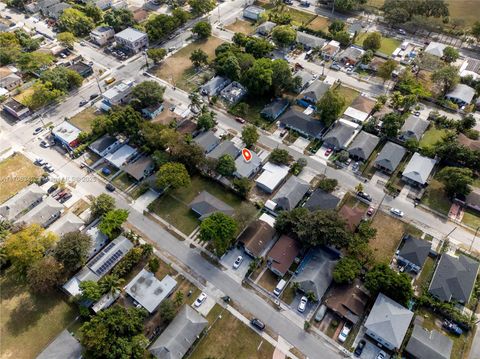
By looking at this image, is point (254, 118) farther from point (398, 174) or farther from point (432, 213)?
point (432, 213)

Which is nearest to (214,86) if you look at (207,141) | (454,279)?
(207,141)

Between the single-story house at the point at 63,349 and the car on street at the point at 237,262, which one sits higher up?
the car on street at the point at 237,262

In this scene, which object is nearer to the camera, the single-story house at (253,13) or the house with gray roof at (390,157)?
the house with gray roof at (390,157)

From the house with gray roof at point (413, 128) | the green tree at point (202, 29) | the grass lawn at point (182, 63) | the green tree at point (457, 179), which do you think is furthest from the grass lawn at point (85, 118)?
the green tree at point (457, 179)

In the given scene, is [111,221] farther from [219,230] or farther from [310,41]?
[310,41]

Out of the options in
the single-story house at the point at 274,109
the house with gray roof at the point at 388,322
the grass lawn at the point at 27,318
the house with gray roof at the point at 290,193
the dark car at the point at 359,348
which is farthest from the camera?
the single-story house at the point at 274,109

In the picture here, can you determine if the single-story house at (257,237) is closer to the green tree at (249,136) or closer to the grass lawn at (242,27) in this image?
the green tree at (249,136)
